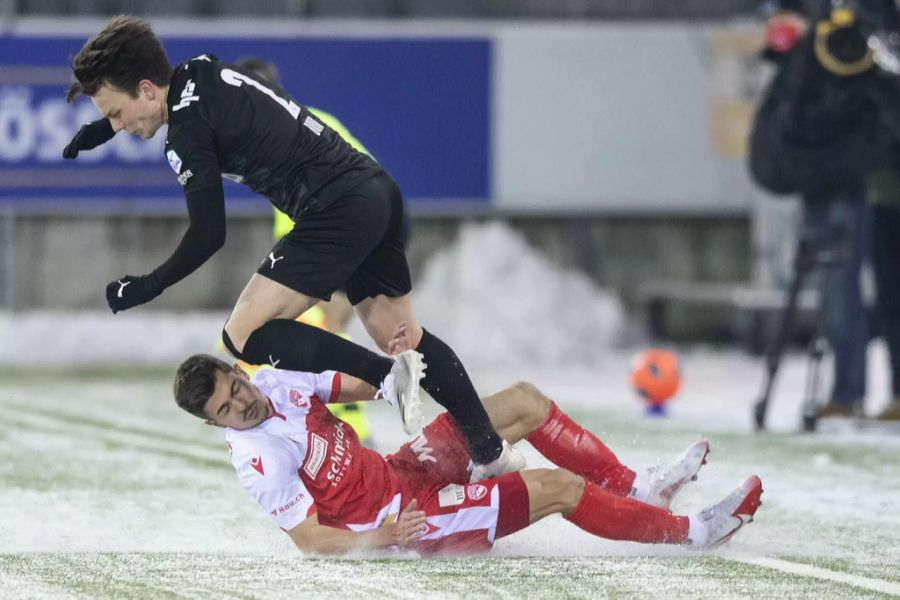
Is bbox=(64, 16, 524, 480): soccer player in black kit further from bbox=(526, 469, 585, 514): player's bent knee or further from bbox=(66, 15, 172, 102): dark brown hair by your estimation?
bbox=(526, 469, 585, 514): player's bent knee

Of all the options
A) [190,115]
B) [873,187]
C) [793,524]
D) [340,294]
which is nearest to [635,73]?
[873,187]

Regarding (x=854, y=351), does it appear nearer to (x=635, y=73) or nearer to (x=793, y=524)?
(x=793, y=524)

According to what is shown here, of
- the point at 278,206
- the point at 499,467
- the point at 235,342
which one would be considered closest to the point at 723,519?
the point at 499,467

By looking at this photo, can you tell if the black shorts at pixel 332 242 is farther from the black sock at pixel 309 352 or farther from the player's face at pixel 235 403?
the player's face at pixel 235 403

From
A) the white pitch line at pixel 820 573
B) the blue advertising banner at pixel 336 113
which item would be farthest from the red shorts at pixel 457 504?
the blue advertising banner at pixel 336 113

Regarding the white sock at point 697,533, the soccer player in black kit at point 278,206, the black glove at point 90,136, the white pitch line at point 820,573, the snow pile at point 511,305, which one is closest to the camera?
the white pitch line at point 820,573

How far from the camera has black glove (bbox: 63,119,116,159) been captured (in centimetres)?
655

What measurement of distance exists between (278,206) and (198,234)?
0.59 metres

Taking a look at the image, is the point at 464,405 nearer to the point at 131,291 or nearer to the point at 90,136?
the point at 131,291

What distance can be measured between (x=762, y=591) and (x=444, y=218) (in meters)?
9.07

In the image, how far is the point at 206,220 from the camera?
20.0 ft

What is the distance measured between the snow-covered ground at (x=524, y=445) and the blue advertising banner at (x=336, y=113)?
0.71m

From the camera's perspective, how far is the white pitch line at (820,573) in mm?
5775

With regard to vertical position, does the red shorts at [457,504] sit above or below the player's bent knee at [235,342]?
below
